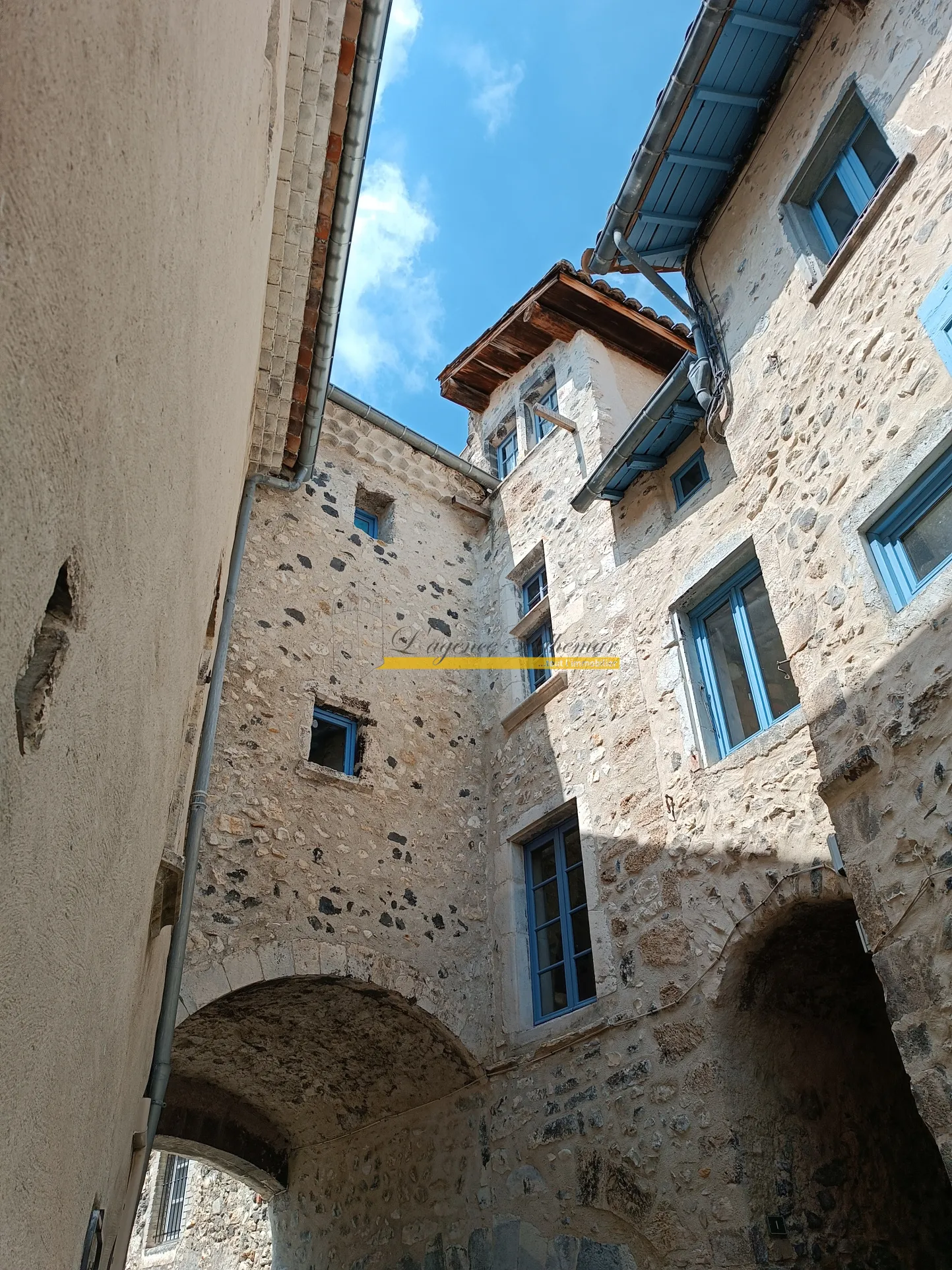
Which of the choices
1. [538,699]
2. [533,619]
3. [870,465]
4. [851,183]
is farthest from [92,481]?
[533,619]

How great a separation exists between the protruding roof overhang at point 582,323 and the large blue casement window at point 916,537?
6314 millimetres

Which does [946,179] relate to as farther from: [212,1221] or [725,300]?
[212,1221]

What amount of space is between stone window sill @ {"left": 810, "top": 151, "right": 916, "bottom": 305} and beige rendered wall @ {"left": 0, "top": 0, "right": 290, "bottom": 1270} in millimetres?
3085

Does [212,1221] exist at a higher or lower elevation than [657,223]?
lower

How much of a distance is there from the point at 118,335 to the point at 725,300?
5297mm

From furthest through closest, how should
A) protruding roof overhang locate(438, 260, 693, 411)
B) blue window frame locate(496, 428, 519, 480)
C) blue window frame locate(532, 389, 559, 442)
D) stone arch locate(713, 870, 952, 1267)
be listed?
blue window frame locate(496, 428, 519, 480) → blue window frame locate(532, 389, 559, 442) → protruding roof overhang locate(438, 260, 693, 411) → stone arch locate(713, 870, 952, 1267)

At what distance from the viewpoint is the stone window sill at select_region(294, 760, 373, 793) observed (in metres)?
6.72

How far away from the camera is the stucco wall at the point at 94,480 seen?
1077 millimetres

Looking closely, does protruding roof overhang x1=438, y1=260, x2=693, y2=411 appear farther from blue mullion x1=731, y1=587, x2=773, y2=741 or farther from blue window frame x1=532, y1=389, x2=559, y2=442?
blue mullion x1=731, y1=587, x2=773, y2=741

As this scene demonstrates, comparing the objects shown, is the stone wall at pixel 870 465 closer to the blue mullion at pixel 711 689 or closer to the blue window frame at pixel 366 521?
the blue mullion at pixel 711 689

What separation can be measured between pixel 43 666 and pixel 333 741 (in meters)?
6.29

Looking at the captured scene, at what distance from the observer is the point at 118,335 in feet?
4.82

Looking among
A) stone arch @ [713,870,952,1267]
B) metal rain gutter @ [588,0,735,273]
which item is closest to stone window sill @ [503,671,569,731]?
stone arch @ [713,870,952,1267]

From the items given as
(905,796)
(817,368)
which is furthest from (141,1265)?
(817,368)
